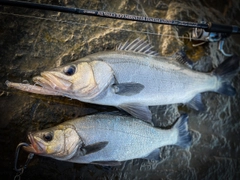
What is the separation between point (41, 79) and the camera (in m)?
1.90

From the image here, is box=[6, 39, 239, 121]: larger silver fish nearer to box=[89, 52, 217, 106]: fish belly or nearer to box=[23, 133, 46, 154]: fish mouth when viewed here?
box=[89, 52, 217, 106]: fish belly

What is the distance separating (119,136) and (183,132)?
652mm

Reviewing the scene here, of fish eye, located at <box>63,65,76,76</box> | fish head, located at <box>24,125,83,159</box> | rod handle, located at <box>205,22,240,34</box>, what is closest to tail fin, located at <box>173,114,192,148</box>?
rod handle, located at <box>205,22,240,34</box>

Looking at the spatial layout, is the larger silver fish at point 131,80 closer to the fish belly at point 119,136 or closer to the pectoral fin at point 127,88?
the pectoral fin at point 127,88

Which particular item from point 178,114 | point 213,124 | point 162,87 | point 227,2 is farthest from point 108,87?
point 227,2

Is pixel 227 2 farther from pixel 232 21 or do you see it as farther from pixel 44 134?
pixel 44 134

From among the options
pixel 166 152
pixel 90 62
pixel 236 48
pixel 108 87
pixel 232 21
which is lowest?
pixel 166 152

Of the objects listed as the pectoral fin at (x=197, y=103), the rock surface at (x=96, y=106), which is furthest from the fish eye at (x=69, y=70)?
the pectoral fin at (x=197, y=103)

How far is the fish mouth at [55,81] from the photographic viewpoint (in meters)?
1.88

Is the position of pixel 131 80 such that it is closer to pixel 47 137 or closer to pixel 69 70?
pixel 69 70

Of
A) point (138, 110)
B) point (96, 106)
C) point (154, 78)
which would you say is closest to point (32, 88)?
point (96, 106)

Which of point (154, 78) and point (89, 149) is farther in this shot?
point (154, 78)

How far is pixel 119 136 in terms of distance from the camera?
2100 millimetres

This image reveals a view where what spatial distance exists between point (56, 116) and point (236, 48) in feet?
6.88
